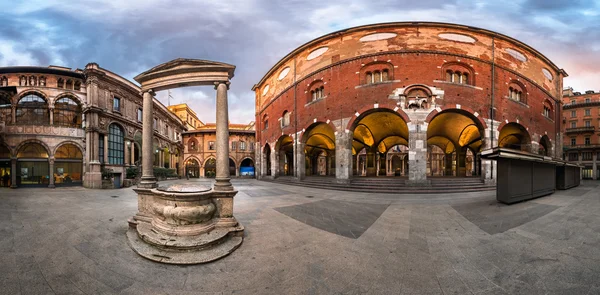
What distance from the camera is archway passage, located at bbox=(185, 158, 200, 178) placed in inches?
1467

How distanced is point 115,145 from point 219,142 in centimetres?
2201

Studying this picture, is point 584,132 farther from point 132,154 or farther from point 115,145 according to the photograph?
point 115,145

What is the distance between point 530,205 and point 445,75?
1115 centimetres

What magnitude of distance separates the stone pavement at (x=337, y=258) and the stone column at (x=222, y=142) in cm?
144

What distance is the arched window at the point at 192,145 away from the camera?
123 feet

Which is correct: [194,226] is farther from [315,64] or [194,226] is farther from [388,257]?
[315,64]

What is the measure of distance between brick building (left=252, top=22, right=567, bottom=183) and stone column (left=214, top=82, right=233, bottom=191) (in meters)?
11.6

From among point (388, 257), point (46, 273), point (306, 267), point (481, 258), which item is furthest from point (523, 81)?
point (46, 273)

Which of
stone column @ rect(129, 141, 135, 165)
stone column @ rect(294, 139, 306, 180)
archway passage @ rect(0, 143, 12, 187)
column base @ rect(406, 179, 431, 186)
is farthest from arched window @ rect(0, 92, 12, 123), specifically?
column base @ rect(406, 179, 431, 186)

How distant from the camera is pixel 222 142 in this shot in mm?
6148

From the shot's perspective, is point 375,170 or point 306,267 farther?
point 375,170

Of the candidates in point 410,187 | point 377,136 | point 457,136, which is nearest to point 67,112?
point 410,187

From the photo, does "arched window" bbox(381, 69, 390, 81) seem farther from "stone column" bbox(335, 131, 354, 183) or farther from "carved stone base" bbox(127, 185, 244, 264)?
"carved stone base" bbox(127, 185, 244, 264)

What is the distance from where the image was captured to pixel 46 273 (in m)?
3.61
